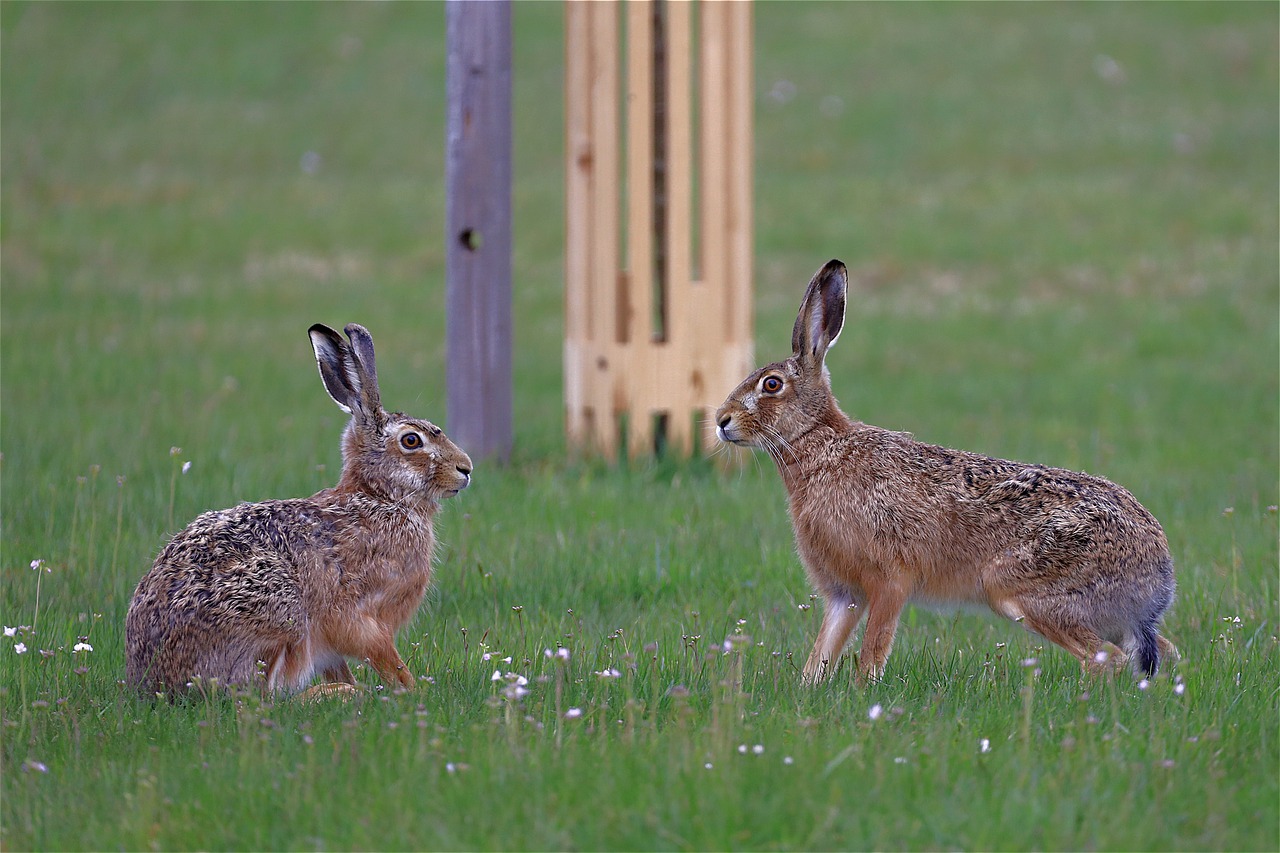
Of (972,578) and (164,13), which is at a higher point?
(164,13)

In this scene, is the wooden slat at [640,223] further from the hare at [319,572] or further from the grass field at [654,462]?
the hare at [319,572]

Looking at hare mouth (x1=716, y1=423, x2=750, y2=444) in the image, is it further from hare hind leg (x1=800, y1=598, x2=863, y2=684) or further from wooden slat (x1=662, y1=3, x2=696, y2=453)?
wooden slat (x1=662, y1=3, x2=696, y2=453)

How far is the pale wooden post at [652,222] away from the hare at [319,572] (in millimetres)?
3394

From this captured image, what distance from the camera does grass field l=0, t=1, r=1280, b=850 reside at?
3.99 m

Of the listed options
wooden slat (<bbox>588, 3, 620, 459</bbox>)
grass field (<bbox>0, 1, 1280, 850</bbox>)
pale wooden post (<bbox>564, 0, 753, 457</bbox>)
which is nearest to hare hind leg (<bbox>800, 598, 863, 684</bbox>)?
grass field (<bbox>0, 1, 1280, 850</bbox>)

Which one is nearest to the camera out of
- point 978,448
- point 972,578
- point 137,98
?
point 972,578

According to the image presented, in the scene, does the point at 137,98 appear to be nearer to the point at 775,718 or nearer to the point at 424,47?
the point at 424,47

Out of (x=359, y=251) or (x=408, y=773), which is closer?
(x=408, y=773)

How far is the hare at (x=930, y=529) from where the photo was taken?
17.4 feet

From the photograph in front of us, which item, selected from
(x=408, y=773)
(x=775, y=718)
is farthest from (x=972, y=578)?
(x=408, y=773)

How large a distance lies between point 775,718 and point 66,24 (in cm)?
2846

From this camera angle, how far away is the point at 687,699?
15.2 feet

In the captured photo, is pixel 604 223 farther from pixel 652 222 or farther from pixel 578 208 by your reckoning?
pixel 652 222

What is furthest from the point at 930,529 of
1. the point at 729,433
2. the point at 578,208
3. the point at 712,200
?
the point at 578,208
